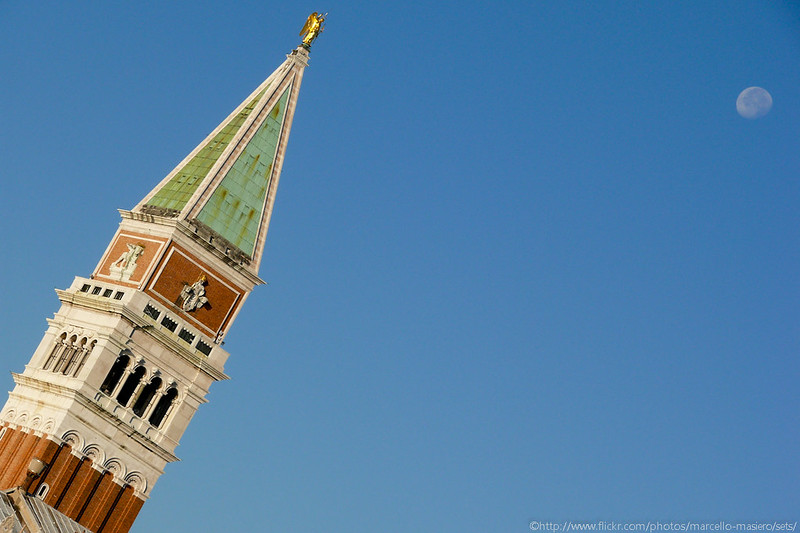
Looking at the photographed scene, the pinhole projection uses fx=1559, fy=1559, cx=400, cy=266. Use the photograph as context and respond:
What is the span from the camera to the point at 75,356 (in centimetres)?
9075

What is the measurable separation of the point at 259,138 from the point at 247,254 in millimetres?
8167

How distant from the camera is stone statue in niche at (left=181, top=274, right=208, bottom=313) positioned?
9281cm

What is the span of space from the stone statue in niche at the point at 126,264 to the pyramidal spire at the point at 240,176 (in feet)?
8.20

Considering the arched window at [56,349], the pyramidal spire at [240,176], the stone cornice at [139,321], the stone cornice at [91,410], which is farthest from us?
the pyramidal spire at [240,176]

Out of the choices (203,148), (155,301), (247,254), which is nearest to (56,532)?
(155,301)

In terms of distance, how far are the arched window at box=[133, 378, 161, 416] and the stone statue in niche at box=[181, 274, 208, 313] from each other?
186 inches

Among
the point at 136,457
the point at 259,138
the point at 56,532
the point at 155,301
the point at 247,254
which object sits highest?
the point at 259,138

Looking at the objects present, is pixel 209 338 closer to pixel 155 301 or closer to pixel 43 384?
pixel 155 301

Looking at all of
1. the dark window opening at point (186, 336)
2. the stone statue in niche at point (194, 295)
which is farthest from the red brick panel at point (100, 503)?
the stone statue in niche at point (194, 295)

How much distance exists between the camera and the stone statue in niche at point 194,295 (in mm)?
92812

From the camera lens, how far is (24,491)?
8638 cm

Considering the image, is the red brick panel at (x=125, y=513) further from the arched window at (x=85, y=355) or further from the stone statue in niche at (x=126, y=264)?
the stone statue in niche at (x=126, y=264)

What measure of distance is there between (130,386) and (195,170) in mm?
14669

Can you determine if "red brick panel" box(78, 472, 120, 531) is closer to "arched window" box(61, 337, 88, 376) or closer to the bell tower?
the bell tower
